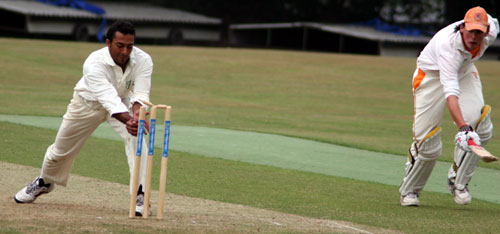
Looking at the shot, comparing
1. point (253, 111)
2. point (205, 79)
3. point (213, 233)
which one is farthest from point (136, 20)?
point (213, 233)

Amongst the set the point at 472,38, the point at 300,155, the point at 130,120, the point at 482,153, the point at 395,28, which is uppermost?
the point at 472,38

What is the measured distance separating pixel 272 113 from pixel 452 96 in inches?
427

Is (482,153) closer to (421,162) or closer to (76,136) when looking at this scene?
(421,162)

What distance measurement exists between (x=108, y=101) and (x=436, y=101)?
11.5 ft

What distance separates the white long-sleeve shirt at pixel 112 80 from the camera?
22.4 ft

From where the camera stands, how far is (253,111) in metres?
18.5

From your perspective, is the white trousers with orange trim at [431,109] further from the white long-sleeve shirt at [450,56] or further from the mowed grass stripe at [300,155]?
the mowed grass stripe at [300,155]

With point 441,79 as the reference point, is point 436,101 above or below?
below

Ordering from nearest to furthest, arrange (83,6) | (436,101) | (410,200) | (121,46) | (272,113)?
(121,46) → (436,101) → (410,200) → (272,113) → (83,6)

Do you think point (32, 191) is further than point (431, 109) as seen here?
No

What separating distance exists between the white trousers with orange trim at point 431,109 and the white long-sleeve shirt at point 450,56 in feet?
0.42

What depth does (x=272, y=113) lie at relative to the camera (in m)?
18.3

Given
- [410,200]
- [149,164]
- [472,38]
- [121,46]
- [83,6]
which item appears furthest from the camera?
[83,6]

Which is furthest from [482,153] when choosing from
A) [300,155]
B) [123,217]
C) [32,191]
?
[300,155]
